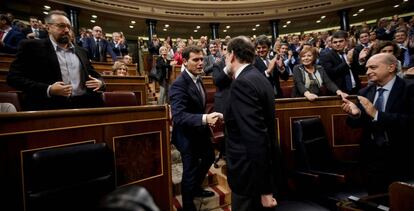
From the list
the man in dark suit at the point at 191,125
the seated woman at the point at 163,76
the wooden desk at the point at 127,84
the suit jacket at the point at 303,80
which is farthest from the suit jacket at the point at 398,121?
the seated woman at the point at 163,76

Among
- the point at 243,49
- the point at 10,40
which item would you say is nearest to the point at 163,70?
the point at 10,40

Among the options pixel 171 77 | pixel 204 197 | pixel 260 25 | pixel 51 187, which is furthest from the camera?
pixel 260 25

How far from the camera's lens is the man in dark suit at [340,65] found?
2.92 meters

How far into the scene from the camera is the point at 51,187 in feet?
4.17

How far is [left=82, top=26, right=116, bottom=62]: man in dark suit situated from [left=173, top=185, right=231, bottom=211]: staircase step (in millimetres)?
5051

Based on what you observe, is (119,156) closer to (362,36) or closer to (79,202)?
(79,202)

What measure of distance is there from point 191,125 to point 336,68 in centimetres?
193

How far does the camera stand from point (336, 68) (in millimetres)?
2910

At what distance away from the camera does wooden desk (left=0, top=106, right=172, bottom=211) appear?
1.38 metres

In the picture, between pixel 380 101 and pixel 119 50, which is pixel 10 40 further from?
pixel 380 101

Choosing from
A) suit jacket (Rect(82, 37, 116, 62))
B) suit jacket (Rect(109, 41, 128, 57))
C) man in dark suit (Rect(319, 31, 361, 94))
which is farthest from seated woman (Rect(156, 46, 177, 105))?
man in dark suit (Rect(319, 31, 361, 94))

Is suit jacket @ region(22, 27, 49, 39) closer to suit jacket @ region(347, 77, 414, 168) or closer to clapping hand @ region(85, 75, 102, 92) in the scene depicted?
clapping hand @ region(85, 75, 102, 92)

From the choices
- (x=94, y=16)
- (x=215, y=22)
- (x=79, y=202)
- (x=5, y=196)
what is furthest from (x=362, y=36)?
(x=94, y=16)

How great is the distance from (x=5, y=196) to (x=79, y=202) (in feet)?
1.25
